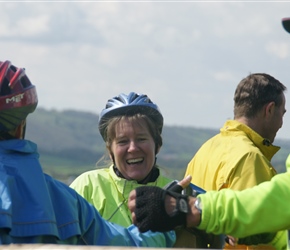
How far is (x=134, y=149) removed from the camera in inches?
298

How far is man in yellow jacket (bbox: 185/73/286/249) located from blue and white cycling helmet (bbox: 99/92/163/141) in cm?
68

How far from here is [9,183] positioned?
5488 millimetres

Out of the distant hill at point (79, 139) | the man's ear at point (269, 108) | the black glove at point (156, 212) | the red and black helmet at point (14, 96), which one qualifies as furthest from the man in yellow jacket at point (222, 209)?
the distant hill at point (79, 139)

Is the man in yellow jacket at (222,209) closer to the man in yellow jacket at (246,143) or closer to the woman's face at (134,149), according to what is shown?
the woman's face at (134,149)

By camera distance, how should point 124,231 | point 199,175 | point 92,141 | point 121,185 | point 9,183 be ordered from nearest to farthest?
point 9,183
point 124,231
point 121,185
point 199,175
point 92,141

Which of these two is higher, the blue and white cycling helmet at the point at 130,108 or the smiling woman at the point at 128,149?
the blue and white cycling helmet at the point at 130,108

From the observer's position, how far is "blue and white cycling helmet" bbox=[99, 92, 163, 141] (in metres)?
7.64

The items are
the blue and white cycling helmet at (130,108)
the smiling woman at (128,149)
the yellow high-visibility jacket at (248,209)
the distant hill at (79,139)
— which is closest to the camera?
the yellow high-visibility jacket at (248,209)

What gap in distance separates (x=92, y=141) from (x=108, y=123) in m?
166

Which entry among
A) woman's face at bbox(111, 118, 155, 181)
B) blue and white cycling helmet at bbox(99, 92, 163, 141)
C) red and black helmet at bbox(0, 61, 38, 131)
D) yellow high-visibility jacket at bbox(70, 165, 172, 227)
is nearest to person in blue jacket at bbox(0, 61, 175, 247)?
red and black helmet at bbox(0, 61, 38, 131)

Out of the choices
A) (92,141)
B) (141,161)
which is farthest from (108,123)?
(92,141)

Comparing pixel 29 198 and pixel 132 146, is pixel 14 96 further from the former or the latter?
pixel 132 146

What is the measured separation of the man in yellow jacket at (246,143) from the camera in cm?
805

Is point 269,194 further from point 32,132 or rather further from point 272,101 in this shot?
point 32,132
